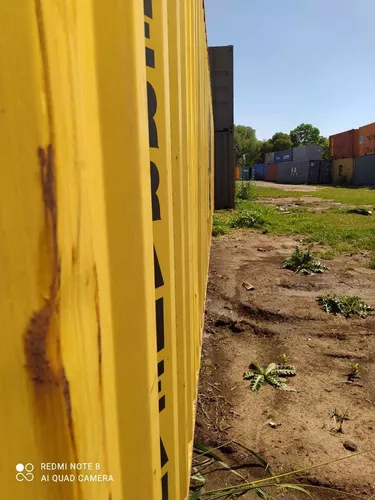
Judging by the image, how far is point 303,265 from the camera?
22.3 ft

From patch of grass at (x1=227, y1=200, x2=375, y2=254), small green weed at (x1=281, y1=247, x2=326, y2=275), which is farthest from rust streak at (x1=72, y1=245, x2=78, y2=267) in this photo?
patch of grass at (x1=227, y1=200, x2=375, y2=254)

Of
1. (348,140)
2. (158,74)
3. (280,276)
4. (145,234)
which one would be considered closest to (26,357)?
(145,234)

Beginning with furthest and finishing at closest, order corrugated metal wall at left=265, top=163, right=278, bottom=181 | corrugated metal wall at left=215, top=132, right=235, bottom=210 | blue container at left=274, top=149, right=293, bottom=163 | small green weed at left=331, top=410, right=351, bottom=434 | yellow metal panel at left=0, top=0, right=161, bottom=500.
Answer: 1. blue container at left=274, top=149, right=293, bottom=163
2. corrugated metal wall at left=265, top=163, right=278, bottom=181
3. corrugated metal wall at left=215, top=132, right=235, bottom=210
4. small green weed at left=331, top=410, right=351, bottom=434
5. yellow metal panel at left=0, top=0, right=161, bottom=500

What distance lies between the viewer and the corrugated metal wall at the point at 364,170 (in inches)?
1507

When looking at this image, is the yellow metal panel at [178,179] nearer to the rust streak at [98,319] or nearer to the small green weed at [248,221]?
the rust streak at [98,319]

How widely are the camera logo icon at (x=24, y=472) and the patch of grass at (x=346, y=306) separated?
4.63 m

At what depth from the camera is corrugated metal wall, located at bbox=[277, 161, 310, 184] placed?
159 ft

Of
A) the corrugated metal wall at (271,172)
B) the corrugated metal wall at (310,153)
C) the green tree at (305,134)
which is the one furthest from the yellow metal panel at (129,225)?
the green tree at (305,134)

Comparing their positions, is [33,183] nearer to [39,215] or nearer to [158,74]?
[39,215]

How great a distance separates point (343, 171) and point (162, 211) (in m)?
47.4

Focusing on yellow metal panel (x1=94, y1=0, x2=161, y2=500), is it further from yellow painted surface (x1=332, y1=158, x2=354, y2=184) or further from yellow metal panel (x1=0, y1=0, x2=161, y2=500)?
yellow painted surface (x1=332, y1=158, x2=354, y2=184)

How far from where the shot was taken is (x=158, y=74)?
0.96 meters

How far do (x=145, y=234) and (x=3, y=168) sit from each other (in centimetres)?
30

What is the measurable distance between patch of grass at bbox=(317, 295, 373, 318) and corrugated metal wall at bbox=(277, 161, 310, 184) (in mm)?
45760
